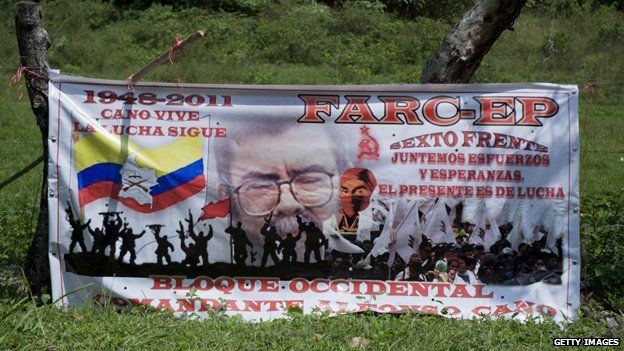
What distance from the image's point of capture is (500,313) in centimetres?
551

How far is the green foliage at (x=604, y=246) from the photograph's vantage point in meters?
6.18

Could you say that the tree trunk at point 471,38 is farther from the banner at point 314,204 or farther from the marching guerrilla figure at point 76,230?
the marching guerrilla figure at point 76,230

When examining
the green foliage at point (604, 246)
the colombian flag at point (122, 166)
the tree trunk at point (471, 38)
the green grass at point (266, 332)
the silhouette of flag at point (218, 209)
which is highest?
the tree trunk at point (471, 38)

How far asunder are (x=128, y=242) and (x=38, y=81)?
1337 millimetres

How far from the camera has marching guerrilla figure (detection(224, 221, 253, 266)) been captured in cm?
557

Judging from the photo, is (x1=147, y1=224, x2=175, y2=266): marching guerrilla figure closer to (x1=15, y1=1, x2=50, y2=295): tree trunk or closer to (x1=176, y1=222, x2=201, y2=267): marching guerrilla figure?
(x1=176, y1=222, x2=201, y2=267): marching guerrilla figure

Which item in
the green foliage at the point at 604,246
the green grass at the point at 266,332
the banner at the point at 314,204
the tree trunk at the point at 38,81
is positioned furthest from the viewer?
the green foliage at the point at 604,246

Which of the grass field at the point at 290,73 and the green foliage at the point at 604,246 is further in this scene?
the green foliage at the point at 604,246

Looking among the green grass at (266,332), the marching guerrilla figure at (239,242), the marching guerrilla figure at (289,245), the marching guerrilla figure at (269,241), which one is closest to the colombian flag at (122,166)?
the marching guerrilla figure at (239,242)

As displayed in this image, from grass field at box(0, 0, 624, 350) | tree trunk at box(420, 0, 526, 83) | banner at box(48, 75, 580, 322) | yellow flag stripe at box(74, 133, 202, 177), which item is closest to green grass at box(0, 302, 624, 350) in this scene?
grass field at box(0, 0, 624, 350)

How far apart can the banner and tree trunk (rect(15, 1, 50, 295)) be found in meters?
0.28

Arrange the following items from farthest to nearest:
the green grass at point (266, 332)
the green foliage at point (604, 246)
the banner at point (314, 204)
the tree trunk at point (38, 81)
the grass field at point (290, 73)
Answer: the green foliage at point (604, 246)
the tree trunk at point (38, 81)
the banner at point (314, 204)
the grass field at point (290, 73)
the green grass at point (266, 332)

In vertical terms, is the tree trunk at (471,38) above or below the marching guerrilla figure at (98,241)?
above

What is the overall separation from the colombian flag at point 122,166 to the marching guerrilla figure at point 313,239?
757 mm
